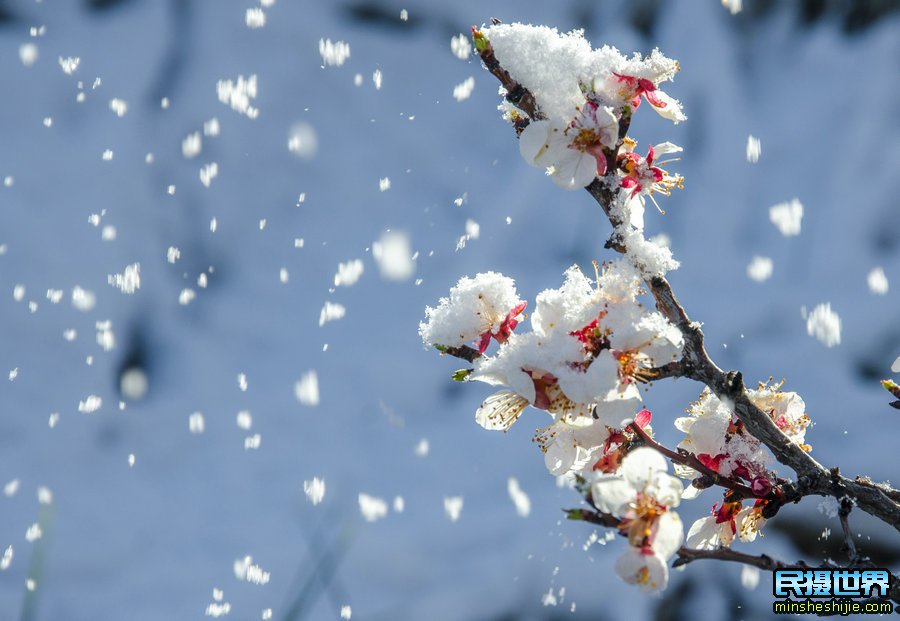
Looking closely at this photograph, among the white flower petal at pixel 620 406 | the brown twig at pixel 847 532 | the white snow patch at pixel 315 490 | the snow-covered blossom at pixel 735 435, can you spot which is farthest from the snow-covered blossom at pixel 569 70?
the white snow patch at pixel 315 490

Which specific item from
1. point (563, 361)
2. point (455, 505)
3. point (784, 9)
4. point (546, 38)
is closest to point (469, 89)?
point (784, 9)

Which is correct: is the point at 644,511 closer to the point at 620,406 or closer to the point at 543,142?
the point at 620,406

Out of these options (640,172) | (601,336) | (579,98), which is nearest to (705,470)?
(601,336)

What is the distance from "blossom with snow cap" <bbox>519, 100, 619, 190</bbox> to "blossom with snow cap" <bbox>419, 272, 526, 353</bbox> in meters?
0.16

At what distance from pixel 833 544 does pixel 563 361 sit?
8.70 feet

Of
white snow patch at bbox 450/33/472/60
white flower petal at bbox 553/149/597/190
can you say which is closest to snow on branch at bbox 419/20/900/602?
white flower petal at bbox 553/149/597/190

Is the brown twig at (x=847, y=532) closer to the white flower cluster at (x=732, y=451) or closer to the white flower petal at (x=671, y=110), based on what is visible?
the white flower cluster at (x=732, y=451)

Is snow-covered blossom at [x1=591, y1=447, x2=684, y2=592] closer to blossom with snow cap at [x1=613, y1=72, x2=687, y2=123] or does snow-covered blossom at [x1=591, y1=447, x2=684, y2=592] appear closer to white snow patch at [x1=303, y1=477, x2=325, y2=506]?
blossom with snow cap at [x1=613, y1=72, x2=687, y2=123]

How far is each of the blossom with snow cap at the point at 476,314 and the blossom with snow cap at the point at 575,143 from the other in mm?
161

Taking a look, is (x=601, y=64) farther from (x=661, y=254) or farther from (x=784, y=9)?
(x=784, y=9)

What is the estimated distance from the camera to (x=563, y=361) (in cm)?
74

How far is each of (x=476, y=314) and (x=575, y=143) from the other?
24cm

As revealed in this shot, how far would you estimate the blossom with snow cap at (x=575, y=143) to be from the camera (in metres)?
0.79

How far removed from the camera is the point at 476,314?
2.87 ft
